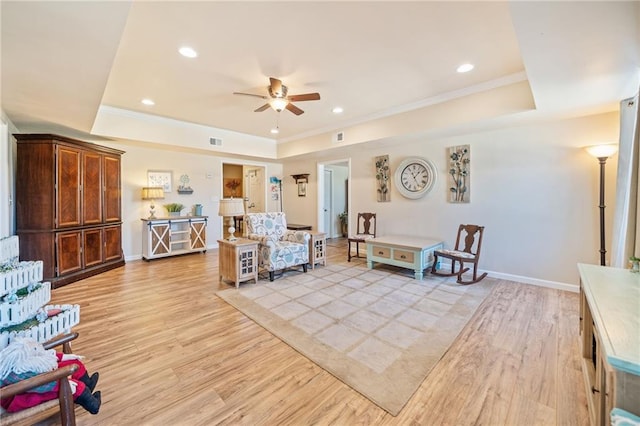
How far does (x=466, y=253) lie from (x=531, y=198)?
1179 millimetres

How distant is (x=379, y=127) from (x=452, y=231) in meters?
2.22

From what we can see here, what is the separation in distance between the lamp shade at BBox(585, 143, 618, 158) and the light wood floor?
1.75 m

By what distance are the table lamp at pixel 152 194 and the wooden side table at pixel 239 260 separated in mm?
2543

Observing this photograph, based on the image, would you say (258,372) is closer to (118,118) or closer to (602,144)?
(602,144)

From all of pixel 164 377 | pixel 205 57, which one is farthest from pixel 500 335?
pixel 205 57

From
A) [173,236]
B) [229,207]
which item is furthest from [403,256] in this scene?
[173,236]

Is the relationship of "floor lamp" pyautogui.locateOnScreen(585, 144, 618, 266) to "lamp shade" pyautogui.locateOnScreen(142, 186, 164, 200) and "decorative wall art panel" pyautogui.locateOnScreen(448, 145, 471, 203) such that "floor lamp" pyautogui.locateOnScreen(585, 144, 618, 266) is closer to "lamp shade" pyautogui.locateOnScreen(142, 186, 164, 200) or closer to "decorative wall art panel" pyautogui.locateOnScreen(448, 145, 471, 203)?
"decorative wall art panel" pyautogui.locateOnScreen(448, 145, 471, 203)

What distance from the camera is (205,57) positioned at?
109 inches

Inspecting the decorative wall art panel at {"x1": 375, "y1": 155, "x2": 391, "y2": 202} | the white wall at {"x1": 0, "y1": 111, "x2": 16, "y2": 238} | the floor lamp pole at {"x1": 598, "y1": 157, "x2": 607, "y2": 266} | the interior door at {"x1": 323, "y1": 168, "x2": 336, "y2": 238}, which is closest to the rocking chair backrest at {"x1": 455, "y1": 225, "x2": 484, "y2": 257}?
the floor lamp pole at {"x1": 598, "y1": 157, "x2": 607, "y2": 266}

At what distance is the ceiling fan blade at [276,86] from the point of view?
302cm

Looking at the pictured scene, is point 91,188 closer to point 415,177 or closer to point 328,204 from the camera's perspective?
point 328,204

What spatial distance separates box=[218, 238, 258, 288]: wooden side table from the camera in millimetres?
3662

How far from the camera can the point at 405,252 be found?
4.22 m

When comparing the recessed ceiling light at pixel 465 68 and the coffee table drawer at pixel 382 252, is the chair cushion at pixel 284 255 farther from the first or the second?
the recessed ceiling light at pixel 465 68
